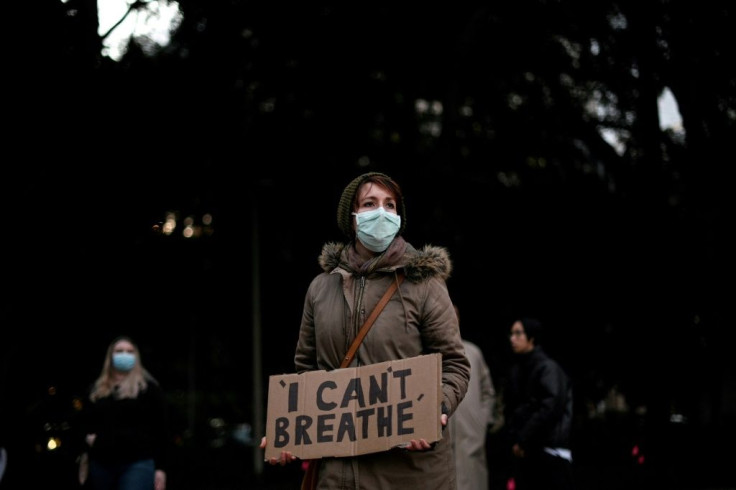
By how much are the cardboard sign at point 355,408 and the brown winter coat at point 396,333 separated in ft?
0.30

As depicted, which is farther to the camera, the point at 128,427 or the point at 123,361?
the point at 123,361

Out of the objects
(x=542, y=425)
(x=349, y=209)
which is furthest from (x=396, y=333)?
(x=542, y=425)

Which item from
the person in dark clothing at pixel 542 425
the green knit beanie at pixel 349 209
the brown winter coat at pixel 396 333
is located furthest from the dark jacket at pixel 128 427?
the green knit beanie at pixel 349 209

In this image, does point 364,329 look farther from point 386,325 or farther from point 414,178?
point 414,178

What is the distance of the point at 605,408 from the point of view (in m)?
26.5

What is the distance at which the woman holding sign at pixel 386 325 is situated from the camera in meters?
4.22

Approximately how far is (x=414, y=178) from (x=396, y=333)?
11.5 m

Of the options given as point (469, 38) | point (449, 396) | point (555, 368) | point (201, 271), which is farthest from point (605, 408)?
point (449, 396)

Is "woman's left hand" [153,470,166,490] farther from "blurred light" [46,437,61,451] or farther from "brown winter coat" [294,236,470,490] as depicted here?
"blurred light" [46,437,61,451]

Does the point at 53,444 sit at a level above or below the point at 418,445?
above

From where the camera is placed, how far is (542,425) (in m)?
8.13

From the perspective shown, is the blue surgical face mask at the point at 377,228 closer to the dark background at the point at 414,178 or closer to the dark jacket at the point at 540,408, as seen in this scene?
the dark jacket at the point at 540,408

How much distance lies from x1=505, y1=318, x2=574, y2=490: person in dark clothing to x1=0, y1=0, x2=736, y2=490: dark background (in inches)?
78.2

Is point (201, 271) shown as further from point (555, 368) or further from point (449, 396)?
point (449, 396)
